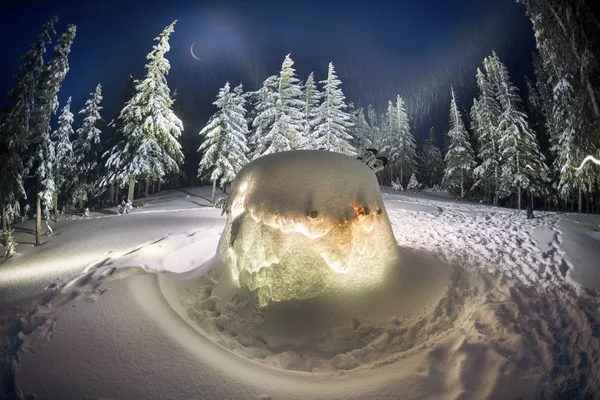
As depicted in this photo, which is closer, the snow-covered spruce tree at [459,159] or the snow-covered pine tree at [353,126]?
the snow-covered spruce tree at [459,159]

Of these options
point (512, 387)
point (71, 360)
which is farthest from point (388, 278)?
point (71, 360)

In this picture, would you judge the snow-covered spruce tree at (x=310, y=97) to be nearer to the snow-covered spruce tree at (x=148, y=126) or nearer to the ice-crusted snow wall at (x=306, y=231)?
the snow-covered spruce tree at (x=148, y=126)

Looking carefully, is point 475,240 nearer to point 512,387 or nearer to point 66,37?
point 512,387

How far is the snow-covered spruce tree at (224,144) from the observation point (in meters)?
22.3

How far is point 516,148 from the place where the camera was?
22.4m

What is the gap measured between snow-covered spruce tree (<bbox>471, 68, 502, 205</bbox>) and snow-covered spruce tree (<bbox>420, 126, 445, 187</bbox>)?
16.4 meters

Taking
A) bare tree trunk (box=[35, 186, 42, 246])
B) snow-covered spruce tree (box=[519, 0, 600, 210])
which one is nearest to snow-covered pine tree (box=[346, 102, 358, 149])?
snow-covered spruce tree (box=[519, 0, 600, 210])

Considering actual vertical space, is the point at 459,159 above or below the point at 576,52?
→ above

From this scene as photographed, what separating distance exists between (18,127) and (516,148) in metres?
33.1

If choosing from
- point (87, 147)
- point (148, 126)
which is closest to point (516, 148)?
point (148, 126)

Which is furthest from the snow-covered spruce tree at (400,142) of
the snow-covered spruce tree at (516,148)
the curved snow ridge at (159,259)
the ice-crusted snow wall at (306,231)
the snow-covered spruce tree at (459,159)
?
the ice-crusted snow wall at (306,231)

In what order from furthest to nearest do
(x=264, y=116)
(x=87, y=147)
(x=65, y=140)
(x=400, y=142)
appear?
(x=400, y=142), (x=87, y=147), (x=264, y=116), (x=65, y=140)

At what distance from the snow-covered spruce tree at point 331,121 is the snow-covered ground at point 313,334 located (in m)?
19.3

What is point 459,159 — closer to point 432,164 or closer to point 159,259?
point 432,164
